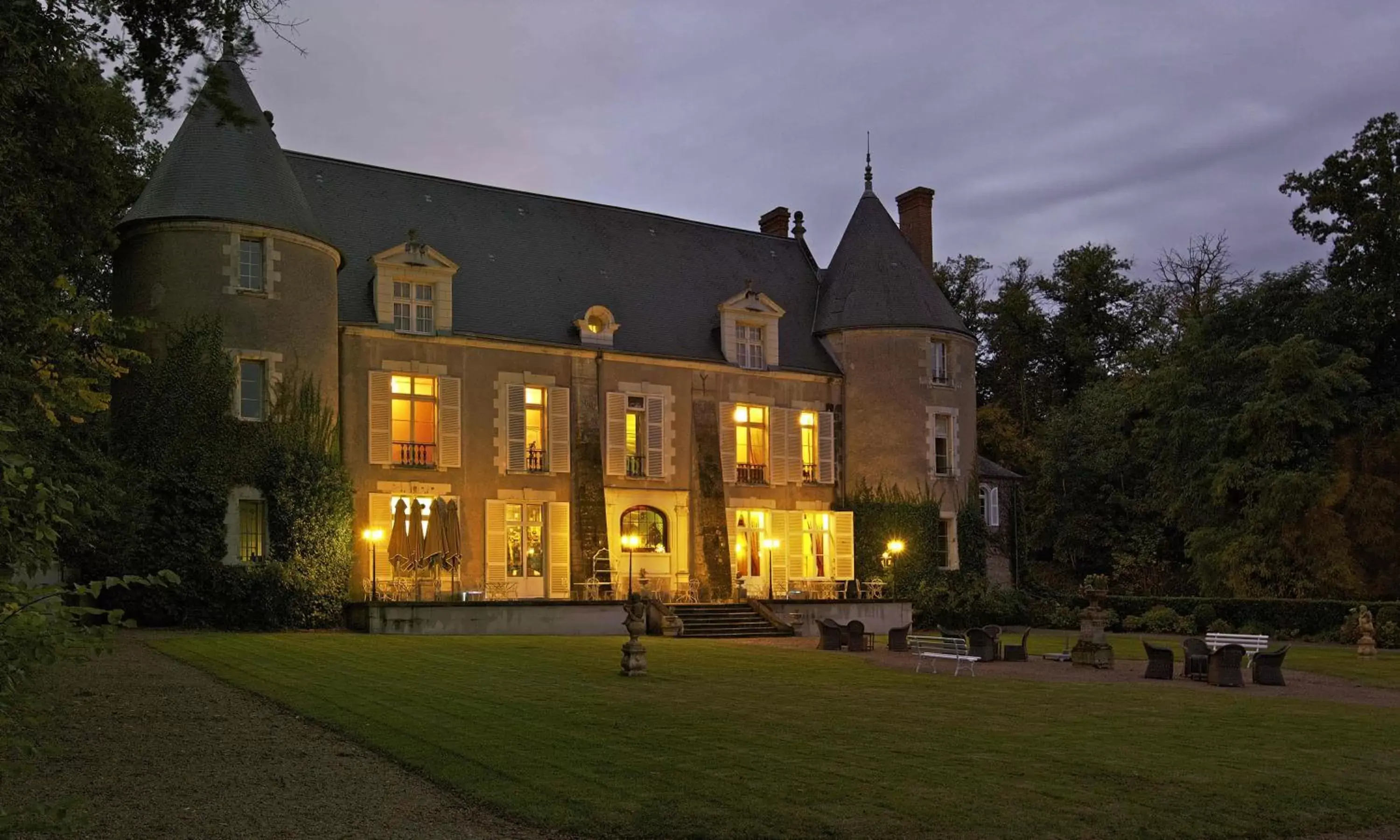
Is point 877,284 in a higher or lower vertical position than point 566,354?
higher

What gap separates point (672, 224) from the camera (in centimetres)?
3247

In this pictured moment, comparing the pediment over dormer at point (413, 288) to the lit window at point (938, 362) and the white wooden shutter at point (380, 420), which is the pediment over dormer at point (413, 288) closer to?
the white wooden shutter at point (380, 420)

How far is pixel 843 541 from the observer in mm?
29953

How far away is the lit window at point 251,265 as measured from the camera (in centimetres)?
2283

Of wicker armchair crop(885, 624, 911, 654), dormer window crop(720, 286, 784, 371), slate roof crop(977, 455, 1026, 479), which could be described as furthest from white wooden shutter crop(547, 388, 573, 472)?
slate roof crop(977, 455, 1026, 479)

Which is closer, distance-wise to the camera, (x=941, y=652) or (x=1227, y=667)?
(x=1227, y=667)

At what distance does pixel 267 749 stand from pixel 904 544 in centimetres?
2225

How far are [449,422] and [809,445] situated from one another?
9490 mm

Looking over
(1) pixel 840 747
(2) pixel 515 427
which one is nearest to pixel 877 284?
(2) pixel 515 427

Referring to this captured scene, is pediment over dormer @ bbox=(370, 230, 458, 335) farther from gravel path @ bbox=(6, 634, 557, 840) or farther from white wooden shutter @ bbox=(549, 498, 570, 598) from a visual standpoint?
gravel path @ bbox=(6, 634, 557, 840)

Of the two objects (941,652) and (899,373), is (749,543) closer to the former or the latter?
(899,373)

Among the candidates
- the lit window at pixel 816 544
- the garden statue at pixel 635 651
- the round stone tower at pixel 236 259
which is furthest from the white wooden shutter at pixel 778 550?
the garden statue at pixel 635 651

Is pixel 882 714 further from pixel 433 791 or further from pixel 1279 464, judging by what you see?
pixel 1279 464

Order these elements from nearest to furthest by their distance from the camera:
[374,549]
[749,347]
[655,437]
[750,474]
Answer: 1. [374,549]
2. [655,437]
3. [750,474]
4. [749,347]
